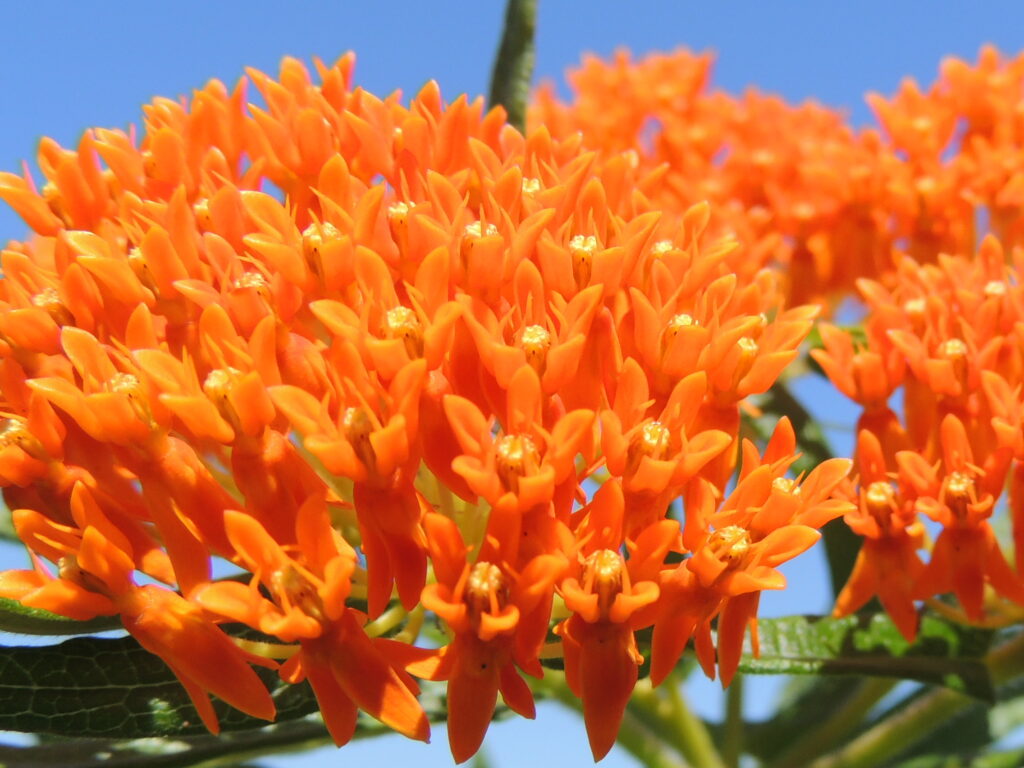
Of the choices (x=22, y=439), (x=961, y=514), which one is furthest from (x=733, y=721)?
(x=22, y=439)

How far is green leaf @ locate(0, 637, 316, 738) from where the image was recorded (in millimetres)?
2184

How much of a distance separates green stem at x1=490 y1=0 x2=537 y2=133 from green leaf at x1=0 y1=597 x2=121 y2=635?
167 centimetres

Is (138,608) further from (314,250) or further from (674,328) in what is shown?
(674,328)

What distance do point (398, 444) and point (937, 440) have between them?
54.3 inches

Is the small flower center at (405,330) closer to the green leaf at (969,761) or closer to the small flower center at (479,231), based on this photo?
the small flower center at (479,231)

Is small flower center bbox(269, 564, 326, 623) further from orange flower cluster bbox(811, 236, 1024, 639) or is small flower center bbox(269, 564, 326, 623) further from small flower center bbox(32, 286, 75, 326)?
orange flower cluster bbox(811, 236, 1024, 639)

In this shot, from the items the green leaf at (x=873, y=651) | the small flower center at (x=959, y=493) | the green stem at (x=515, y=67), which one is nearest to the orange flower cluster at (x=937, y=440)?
the small flower center at (x=959, y=493)

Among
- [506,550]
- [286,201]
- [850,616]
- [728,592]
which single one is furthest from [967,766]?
[286,201]

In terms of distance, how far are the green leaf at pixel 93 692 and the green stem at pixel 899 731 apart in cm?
255

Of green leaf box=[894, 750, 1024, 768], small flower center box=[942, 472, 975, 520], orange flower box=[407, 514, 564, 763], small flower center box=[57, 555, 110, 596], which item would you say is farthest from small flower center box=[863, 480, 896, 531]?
green leaf box=[894, 750, 1024, 768]

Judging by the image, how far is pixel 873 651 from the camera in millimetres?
2803

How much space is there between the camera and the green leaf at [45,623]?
85.4 inches

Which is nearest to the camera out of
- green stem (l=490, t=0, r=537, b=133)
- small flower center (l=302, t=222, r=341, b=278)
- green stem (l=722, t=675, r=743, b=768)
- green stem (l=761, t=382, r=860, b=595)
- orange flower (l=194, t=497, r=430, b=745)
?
A: orange flower (l=194, t=497, r=430, b=745)

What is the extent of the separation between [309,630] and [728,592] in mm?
708
